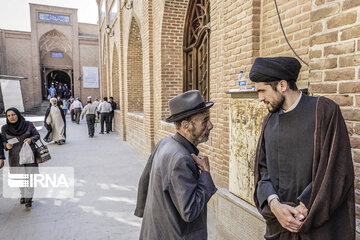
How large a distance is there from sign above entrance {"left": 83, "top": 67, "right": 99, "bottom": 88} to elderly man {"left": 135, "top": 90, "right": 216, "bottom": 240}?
1105 inches

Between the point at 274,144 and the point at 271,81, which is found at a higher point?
the point at 271,81

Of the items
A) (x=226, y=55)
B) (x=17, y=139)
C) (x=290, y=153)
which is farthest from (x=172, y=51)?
(x=290, y=153)

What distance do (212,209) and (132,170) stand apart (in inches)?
120

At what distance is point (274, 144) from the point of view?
69.4 inches

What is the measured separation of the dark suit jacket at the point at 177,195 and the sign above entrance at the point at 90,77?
2809 centimetres

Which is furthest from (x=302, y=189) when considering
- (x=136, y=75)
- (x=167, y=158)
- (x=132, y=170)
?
(x=136, y=75)

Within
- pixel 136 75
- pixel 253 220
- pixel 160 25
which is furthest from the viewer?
pixel 136 75

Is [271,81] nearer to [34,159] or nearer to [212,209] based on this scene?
[212,209]

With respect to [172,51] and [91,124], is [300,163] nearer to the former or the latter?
[172,51]

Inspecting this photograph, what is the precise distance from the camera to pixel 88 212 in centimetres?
445

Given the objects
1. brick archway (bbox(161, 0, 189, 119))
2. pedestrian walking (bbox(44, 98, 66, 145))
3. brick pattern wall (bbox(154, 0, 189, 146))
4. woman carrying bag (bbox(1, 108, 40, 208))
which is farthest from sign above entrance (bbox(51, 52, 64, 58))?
woman carrying bag (bbox(1, 108, 40, 208))

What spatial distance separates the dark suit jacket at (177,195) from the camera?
1580mm

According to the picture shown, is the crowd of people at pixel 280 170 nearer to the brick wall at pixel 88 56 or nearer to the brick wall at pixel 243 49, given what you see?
the brick wall at pixel 243 49

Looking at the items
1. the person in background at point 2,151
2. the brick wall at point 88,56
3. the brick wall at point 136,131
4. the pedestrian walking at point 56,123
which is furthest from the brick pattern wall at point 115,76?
the brick wall at point 88,56
